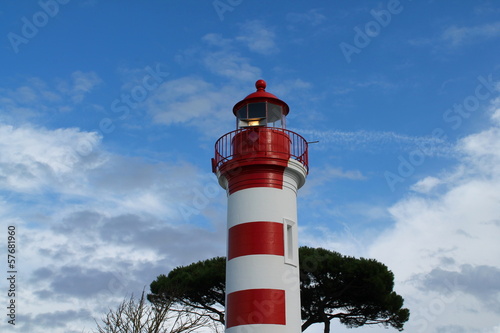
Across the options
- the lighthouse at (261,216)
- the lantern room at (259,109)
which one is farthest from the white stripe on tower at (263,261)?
the lantern room at (259,109)

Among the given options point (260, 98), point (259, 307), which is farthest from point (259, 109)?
point (259, 307)

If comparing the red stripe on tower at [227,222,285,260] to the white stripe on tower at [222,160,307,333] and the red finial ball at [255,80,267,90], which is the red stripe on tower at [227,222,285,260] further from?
the red finial ball at [255,80,267,90]

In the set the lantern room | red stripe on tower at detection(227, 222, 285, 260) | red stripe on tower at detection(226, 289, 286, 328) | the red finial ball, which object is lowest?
red stripe on tower at detection(226, 289, 286, 328)

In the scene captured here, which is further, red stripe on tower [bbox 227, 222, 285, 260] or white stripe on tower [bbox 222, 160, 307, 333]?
red stripe on tower [bbox 227, 222, 285, 260]

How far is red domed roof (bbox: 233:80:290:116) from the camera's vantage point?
19.0 metres

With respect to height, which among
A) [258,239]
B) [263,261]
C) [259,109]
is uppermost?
[259,109]

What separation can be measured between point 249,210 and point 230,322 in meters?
3.34

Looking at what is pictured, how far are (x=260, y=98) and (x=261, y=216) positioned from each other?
4.01m

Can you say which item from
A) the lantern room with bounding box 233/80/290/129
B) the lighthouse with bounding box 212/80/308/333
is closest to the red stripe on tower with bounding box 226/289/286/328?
the lighthouse with bounding box 212/80/308/333

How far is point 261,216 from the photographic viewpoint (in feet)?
57.5

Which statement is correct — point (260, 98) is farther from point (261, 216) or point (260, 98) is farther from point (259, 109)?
point (261, 216)

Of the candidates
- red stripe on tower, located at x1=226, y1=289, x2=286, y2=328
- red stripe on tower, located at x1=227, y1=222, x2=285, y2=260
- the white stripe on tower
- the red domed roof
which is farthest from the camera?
the red domed roof

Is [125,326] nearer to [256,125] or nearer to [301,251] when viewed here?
[256,125]

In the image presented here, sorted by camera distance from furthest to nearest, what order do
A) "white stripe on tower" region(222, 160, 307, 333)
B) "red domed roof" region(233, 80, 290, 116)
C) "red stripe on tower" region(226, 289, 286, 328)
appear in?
"red domed roof" region(233, 80, 290, 116) → "white stripe on tower" region(222, 160, 307, 333) → "red stripe on tower" region(226, 289, 286, 328)
